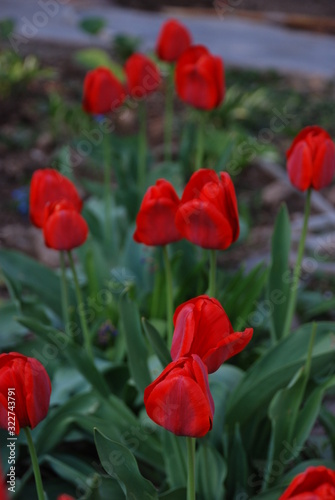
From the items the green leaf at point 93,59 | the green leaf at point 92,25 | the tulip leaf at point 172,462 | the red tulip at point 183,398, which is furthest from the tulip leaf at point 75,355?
the green leaf at point 92,25

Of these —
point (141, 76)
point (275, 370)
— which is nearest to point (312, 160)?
point (275, 370)

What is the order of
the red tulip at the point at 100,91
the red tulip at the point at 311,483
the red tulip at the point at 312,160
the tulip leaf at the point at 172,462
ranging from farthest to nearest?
1. the red tulip at the point at 100,91
2. the tulip leaf at the point at 172,462
3. the red tulip at the point at 312,160
4. the red tulip at the point at 311,483

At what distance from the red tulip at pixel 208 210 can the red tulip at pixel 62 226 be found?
233 mm

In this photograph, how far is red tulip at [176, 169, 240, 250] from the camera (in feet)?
4.10

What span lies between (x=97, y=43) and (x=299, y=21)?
5.61 feet

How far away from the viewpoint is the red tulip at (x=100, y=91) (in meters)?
2.05

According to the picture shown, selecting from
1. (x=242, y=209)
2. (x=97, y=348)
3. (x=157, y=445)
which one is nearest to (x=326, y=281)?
(x=242, y=209)

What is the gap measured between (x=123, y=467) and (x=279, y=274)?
32.0 inches

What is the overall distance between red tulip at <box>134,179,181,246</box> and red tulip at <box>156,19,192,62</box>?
1054mm

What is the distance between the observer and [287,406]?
1.54m

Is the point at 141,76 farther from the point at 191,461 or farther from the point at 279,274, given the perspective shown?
the point at 191,461

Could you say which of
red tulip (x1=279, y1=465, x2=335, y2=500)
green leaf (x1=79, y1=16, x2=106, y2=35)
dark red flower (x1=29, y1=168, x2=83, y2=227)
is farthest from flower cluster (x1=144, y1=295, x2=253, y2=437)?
green leaf (x1=79, y1=16, x2=106, y2=35)

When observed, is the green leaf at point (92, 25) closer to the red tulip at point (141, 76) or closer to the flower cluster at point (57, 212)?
the red tulip at point (141, 76)

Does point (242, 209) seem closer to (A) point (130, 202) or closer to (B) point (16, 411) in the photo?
(A) point (130, 202)
